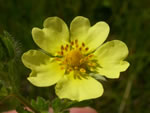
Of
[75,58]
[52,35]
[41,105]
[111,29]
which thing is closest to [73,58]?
[75,58]

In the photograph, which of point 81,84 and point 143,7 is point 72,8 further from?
point 81,84

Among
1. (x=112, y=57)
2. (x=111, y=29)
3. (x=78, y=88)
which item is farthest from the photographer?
(x=111, y=29)

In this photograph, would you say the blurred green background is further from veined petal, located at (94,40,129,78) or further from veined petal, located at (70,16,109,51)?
veined petal, located at (94,40,129,78)

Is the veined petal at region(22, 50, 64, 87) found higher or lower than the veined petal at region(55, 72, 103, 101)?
higher

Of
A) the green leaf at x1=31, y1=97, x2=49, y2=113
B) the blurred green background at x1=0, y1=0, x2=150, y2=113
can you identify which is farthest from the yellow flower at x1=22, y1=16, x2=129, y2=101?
the blurred green background at x1=0, y1=0, x2=150, y2=113

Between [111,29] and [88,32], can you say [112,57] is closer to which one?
[88,32]

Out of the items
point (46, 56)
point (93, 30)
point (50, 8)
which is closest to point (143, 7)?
point (50, 8)

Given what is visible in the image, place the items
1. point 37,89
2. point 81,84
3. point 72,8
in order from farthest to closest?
point 72,8 → point 37,89 → point 81,84

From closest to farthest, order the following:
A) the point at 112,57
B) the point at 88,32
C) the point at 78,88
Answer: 1. the point at 78,88
2. the point at 112,57
3. the point at 88,32
